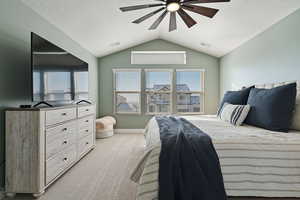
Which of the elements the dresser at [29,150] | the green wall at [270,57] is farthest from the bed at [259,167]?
the green wall at [270,57]

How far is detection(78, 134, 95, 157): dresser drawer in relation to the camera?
2918mm

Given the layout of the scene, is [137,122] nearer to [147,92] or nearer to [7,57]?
[147,92]

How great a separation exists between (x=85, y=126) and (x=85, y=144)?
33 centimetres

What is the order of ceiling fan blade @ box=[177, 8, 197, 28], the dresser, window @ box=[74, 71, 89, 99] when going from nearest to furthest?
1. the dresser
2. ceiling fan blade @ box=[177, 8, 197, 28]
3. window @ box=[74, 71, 89, 99]

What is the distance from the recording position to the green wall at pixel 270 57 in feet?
8.18

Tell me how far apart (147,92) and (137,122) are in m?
0.97

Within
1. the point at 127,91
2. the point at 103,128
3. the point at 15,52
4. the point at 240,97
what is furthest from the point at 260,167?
the point at 127,91

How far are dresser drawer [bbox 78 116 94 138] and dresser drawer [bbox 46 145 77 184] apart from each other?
1.15ft

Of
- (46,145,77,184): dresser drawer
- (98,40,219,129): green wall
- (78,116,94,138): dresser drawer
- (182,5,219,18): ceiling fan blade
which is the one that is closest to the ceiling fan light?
(182,5,219,18): ceiling fan blade

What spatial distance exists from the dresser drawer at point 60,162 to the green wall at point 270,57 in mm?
3454

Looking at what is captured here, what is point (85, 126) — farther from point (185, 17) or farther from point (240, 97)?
point (240, 97)

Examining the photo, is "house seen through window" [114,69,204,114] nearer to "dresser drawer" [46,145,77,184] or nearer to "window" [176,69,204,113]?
"window" [176,69,204,113]

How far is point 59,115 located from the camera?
7.36 feet

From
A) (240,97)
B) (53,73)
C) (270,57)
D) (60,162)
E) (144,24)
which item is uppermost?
(144,24)
